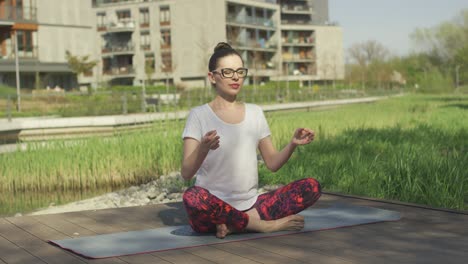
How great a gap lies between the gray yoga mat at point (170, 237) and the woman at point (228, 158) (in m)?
0.09

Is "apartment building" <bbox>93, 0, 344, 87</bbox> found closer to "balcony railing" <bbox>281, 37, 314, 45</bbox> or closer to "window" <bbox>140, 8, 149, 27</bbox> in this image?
"window" <bbox>140, 8, 149, 27</bbox>

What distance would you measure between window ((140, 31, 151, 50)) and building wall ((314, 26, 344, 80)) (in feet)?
76.9

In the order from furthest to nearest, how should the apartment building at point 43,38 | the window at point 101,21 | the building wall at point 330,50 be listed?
the building wall at point 330,50, the window at point 101,21, the apartment building at point 43,38

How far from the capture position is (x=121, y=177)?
1030 cm

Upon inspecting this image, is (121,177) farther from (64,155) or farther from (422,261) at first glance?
(422,261)

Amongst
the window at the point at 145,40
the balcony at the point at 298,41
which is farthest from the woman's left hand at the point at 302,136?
the balcony at the point at 298,41

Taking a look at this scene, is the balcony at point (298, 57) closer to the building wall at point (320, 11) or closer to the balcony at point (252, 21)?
the balcony at point (252, 21)

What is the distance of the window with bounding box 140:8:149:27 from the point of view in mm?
61031

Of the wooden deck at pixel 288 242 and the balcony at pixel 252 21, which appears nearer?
the wooden deck at pixel 288 242

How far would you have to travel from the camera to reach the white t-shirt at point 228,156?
4215 mm

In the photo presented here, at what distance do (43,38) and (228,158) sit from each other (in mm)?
40338

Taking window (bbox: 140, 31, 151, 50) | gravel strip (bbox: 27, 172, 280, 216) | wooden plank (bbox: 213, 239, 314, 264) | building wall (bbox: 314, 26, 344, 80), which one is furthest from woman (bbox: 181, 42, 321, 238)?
building wall (bbox: 314, 26, 344, 80)

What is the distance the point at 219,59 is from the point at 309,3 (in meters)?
81.0

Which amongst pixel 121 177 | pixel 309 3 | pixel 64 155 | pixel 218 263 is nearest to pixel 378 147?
pixel 121 177
